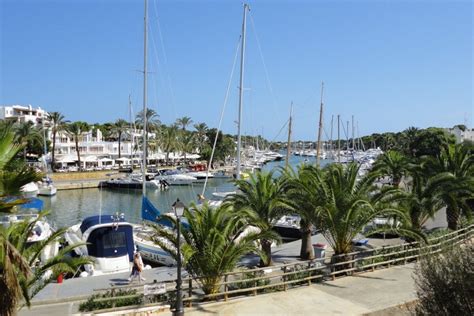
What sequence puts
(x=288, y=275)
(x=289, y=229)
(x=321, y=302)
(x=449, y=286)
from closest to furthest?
(x=449, y=286) → (x=321, y=302) → (x=288, y=275) → (x=289, y=229)

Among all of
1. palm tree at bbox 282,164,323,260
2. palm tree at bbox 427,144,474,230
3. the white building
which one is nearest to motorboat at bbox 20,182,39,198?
palm tree at bbox 282,164,323,260

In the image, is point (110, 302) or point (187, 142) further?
point (187, 142)

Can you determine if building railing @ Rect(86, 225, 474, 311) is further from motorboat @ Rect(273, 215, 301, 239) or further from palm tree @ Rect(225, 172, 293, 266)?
motorboat @ Rect(273, 215, 301, 239)

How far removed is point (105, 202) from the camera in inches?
2088

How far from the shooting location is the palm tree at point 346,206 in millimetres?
15438

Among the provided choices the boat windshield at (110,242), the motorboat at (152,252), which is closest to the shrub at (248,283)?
the motorboat at (152,252)

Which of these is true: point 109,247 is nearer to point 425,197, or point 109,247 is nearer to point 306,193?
point 306,193

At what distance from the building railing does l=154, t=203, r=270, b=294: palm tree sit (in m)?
0.26

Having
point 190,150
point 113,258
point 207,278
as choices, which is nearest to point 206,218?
point 207,278

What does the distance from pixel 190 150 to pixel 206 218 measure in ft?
299

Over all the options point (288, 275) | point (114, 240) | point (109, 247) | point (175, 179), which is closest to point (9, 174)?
point (288, 275)

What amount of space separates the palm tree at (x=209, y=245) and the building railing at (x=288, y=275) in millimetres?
255

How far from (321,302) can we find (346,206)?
13.1 feet

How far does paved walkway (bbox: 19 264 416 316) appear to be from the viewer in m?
12.0
